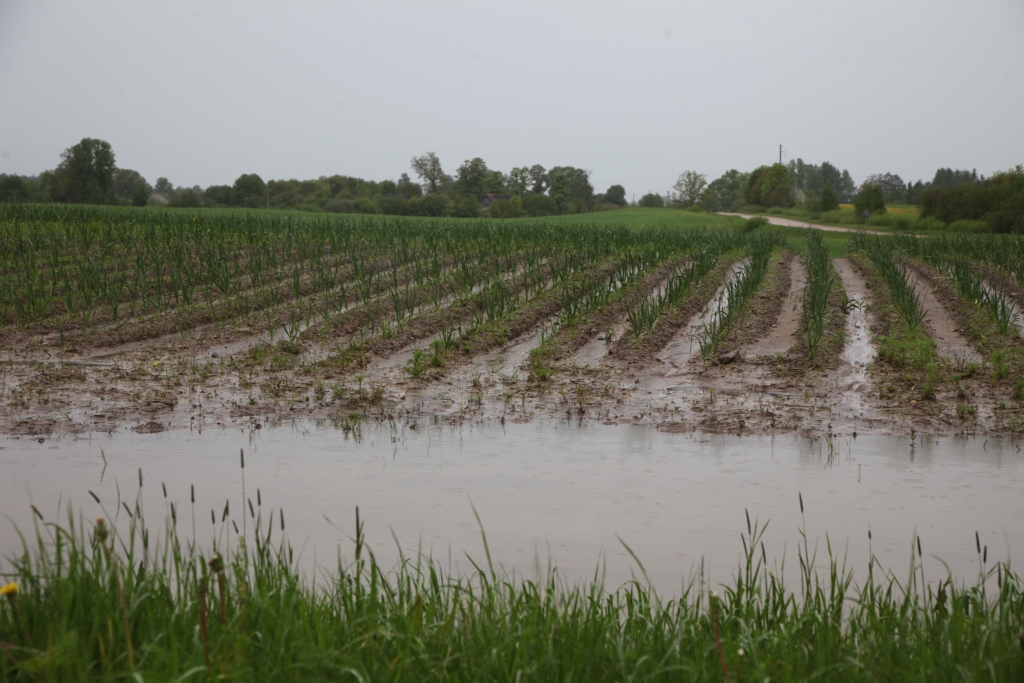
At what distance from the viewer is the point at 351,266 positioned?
1579 centimetres

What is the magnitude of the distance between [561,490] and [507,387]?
123 inches

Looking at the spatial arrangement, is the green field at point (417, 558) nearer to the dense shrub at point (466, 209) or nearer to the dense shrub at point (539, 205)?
the dense shrub at point (466, 209)

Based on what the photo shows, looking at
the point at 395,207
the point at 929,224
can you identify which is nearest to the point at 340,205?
the point at 395,207

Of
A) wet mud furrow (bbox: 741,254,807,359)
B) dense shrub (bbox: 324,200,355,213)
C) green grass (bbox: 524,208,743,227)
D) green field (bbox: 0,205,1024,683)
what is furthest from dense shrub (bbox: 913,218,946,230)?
dense shrub (bbox: 324,200,355,213)

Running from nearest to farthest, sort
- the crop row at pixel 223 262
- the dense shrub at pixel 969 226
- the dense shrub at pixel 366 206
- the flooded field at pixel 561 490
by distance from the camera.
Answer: the flooded field at pixel 561 490 → the crop row at pixel 223 262 → the dense shrub at pixel 969 226 → the dense shrub at pixel 366 206

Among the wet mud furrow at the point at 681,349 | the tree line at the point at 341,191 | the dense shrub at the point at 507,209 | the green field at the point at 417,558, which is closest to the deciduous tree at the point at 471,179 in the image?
the tree line at the point at 341,191

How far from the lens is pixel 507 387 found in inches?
311

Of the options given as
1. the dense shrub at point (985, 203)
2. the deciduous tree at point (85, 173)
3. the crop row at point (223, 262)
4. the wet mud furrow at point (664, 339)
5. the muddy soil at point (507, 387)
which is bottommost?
the muddy soil at point (507, 387)

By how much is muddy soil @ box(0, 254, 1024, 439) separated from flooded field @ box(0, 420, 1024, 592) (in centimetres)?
39

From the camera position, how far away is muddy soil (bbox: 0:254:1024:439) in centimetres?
656

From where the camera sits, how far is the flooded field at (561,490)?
3881 millimetres

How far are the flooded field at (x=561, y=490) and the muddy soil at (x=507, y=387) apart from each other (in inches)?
15.5

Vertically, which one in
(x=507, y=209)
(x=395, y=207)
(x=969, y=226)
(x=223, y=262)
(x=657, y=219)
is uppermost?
(x=507, y=209)

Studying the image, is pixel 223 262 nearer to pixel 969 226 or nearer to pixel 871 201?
pixel 969 226
